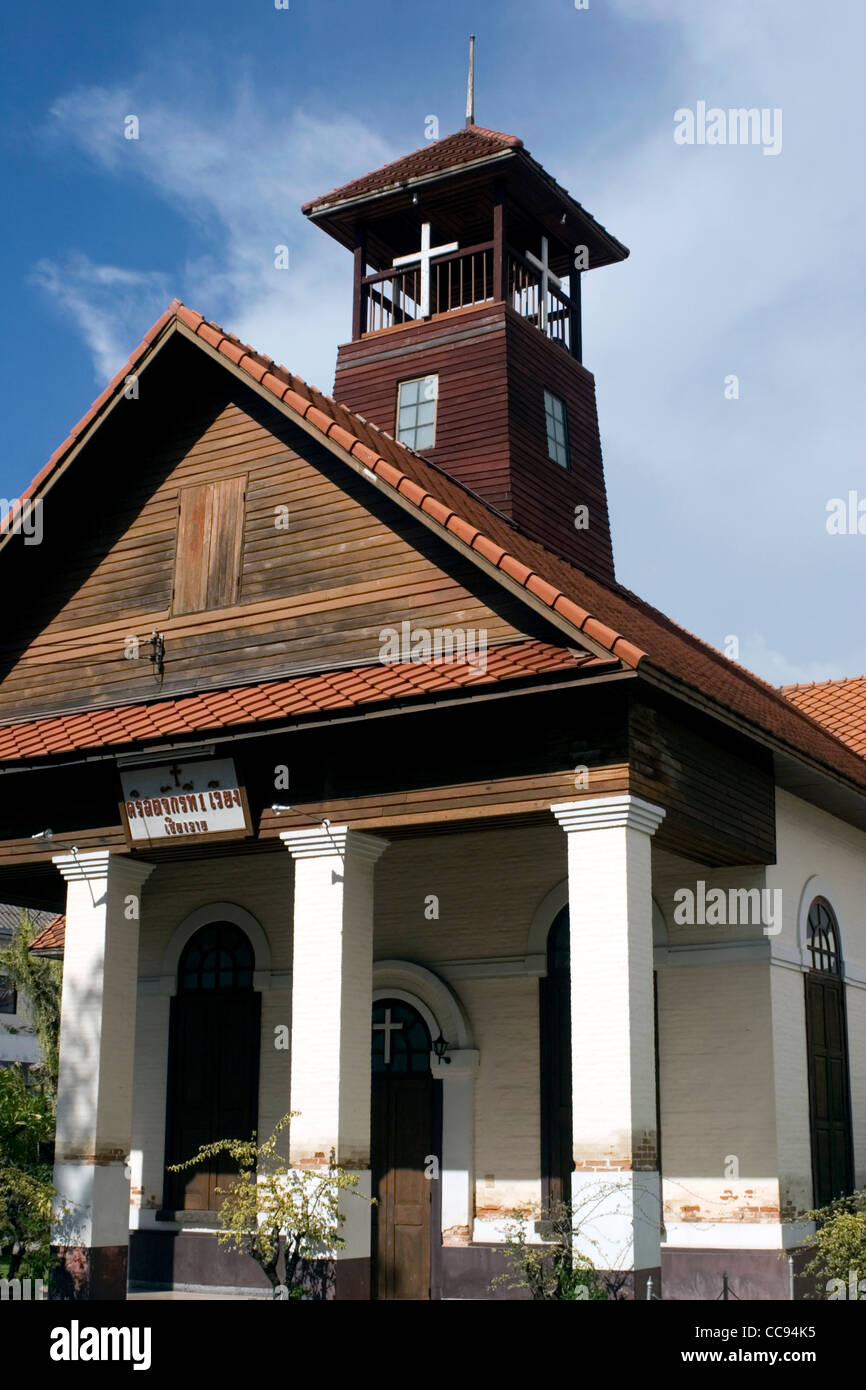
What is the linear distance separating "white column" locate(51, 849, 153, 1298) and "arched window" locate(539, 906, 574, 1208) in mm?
4353

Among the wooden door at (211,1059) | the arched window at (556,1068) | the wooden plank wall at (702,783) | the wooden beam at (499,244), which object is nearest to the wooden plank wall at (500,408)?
the wooden beam at (499,244)

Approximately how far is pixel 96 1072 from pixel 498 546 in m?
6.74

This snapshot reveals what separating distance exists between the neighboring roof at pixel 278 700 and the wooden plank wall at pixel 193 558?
0.29m

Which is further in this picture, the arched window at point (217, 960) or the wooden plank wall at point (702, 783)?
the arched window at point (217, 960)

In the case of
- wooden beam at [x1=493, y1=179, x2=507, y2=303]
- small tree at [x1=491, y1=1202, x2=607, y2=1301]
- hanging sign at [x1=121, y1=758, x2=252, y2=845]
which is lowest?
small tree at [x1=491, y1=1202, x2=607, y2=1301]

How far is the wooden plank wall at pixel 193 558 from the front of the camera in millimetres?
15477

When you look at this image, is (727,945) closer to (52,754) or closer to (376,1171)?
(376,1171)

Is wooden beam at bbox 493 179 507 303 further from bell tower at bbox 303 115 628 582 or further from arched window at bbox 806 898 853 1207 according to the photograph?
arched window at bbox 806 898 853 1207

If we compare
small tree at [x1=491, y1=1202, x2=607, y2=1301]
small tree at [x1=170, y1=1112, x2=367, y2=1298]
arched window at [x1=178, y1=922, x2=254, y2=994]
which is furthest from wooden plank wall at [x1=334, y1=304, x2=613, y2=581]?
small tree at [x1=491, y1=1202, x2=607, y2=1301]

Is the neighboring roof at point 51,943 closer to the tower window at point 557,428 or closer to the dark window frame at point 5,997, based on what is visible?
the tower window at point 557,428

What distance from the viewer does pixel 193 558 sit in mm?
17047

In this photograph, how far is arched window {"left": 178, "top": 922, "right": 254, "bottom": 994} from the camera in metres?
19.1

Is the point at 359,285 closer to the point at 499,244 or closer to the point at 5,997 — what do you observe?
the point at 499,244
